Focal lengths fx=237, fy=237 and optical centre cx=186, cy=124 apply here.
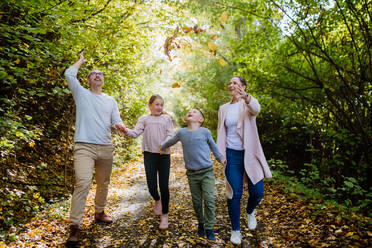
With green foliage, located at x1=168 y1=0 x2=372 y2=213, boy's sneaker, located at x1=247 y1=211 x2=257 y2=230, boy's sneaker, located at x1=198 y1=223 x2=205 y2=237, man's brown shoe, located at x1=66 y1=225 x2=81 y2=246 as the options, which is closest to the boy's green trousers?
boy's sneaker, located at x1=198 y1=223 x2=205 y2=237

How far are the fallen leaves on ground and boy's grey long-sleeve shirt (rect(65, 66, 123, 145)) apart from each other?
1427mm

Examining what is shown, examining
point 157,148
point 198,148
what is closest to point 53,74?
point 157,148

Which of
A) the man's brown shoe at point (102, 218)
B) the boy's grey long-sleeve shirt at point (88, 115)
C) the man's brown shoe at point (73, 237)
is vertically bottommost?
the man's brown shoe at point (102, 218)

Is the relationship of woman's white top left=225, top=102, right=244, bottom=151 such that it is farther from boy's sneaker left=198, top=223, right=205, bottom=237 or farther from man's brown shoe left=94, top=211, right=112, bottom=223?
man's brown shoe left=94, top=211, right=112, bottom=223

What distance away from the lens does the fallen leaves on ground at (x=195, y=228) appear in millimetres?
3211

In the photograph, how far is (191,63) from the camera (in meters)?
18.9

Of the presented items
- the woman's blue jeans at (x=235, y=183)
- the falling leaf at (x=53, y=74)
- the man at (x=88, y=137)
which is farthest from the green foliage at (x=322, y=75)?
the falling leaf at (x=53, y=74)

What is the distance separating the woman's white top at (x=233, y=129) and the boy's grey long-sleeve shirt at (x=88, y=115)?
69.6 inches

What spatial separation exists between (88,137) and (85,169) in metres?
0.44

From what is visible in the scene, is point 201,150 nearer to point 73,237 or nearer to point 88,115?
point 88,115

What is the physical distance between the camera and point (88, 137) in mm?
3289

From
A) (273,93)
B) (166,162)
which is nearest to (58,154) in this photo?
(166,162)

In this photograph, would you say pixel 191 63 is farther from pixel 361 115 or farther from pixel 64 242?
pixel 64 242

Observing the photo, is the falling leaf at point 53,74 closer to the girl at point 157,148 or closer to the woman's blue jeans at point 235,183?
the girl at point 157,148
